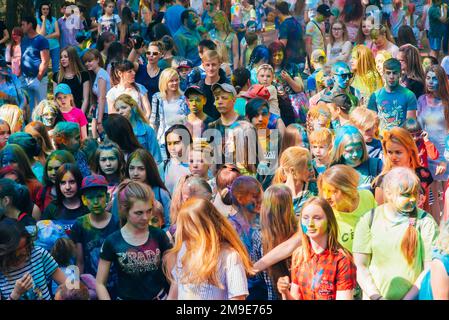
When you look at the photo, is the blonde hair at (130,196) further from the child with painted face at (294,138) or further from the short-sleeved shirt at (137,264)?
the child with painted face at (294,138)

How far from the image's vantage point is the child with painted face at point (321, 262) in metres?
12.4

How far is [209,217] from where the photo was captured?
12.5 meters

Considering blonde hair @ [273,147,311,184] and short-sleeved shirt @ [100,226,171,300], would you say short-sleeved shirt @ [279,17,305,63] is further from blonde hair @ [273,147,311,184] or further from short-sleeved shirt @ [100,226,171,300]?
short-sleeved shirt @ [100,226,171,300]

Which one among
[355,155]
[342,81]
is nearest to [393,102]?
[342,81]

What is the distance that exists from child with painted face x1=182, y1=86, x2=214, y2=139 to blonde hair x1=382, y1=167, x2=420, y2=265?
385 centimetres

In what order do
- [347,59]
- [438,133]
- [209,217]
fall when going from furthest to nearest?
[347,59] < [438,133] < [209,217]

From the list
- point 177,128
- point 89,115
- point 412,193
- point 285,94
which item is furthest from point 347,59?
point 412,193

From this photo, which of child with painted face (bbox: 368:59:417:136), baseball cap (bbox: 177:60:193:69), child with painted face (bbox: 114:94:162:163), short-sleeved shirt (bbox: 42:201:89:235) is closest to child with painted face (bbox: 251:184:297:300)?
short-sleeved shirt (bbox: 42:201:89:235)

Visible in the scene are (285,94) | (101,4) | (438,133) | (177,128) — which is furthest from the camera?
(101,4)

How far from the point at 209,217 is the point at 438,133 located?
195 inches

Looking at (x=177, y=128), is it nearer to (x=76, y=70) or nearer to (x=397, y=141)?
(x=397, y=141)

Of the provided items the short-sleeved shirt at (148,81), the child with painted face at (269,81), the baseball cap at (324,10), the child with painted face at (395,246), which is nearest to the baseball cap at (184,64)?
the short-sleeved shirt at (148,81)

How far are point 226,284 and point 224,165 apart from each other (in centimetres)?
258

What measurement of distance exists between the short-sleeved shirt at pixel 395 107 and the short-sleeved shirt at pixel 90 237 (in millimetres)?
4523
